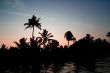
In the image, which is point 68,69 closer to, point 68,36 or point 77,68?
point 77,68

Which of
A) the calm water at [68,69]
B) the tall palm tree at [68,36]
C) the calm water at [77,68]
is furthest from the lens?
the tall palm tree at [68,36]

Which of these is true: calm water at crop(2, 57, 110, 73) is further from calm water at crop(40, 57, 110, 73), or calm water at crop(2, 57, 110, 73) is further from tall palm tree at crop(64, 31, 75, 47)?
tall palm tree at crop(64, 31, 75, 47)

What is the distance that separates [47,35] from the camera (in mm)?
79312

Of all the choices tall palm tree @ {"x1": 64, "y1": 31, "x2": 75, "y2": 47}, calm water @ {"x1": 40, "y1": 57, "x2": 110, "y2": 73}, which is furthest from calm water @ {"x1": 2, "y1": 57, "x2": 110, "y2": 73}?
tall palm tree @ {"x1": 64, "y1": 31, "x2": 75, "y2": 47}

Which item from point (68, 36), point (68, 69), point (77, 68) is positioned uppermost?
point (68, 36)

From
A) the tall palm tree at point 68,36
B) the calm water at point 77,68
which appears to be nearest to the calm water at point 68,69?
the calm water at point 77,68

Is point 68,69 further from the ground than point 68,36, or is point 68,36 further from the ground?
point 68,36

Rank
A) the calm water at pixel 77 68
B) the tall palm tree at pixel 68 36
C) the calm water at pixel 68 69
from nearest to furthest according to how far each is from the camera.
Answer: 1. the calm water at pixel 77 68
2. the calm water at pixel 68 69
3. the tall palm tree at pixel 68 36

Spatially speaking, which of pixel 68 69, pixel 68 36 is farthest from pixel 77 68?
pixel 68 36

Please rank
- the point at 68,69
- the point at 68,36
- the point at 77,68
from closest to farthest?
the point at 68,69
the point at 77,68
the point at 68,36

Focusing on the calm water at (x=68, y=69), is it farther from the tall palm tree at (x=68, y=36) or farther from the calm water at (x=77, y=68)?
the tall palm tree at (x=68, y=36)

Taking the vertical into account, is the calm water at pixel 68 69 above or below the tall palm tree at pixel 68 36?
below

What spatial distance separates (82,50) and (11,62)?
50.8 meters

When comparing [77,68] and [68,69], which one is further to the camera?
[77,68]
